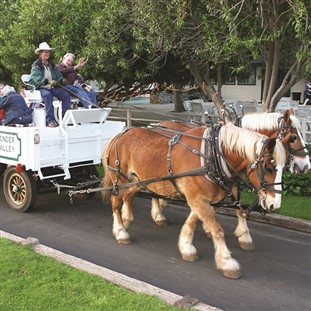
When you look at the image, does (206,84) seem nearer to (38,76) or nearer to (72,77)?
(72,77)

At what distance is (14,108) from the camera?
717 centimetres

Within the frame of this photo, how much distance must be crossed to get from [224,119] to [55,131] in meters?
2.87

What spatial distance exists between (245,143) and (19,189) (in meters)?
4.27

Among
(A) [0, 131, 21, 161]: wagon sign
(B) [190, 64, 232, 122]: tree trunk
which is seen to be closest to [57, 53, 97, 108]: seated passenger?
(A) [0, 131, 21, 161]: wagon sign

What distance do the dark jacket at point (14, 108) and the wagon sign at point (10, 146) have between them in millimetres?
264

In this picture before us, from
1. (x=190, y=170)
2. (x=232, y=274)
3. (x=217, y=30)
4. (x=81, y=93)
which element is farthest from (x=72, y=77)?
(x=232, y=274)

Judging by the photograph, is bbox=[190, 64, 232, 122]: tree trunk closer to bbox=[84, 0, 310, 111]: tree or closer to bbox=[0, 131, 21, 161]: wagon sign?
bbox=[84, 0, 310, 111]: tree

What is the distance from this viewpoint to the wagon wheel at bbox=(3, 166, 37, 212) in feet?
23.2

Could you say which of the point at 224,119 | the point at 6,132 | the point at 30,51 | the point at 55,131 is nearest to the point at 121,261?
the point at 224,119

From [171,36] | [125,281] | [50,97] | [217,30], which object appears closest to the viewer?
[125,281]

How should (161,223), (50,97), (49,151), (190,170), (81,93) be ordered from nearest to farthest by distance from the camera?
(190,170) < (161,223) < (49,151) < (50,97) < (81,93)

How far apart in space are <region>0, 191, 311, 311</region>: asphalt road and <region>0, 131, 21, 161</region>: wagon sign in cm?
98

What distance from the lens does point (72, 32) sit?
31.0ft

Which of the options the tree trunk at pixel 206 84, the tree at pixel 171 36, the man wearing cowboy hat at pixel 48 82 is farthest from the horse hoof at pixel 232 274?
the tree trunk at pixel 206 84
